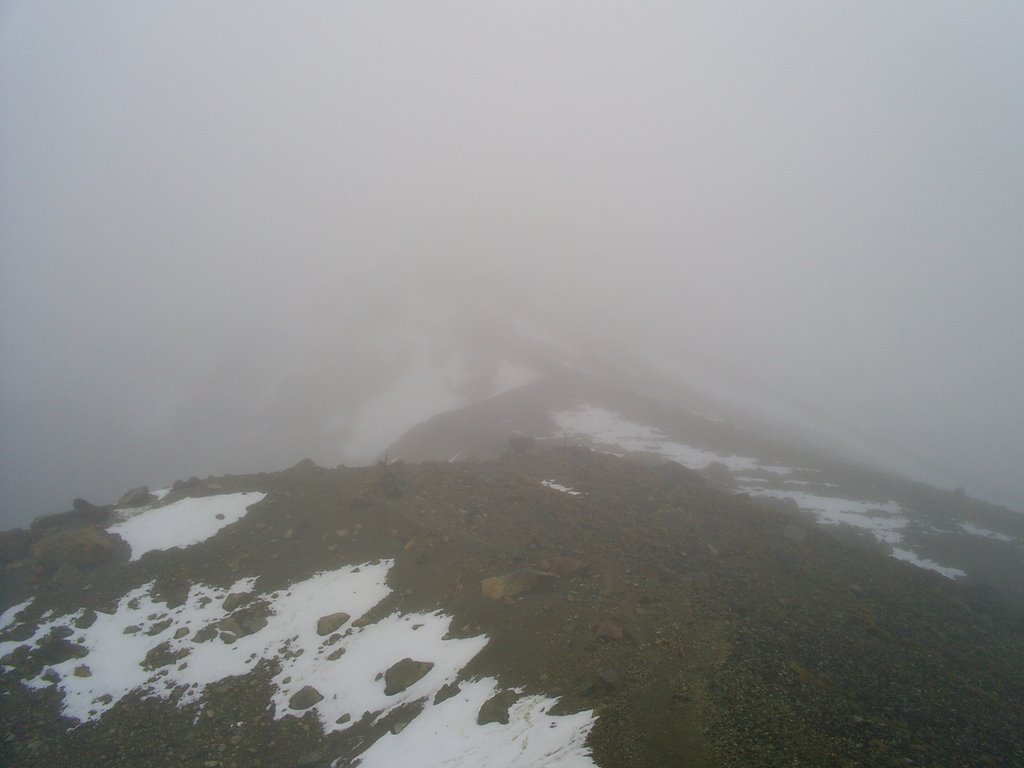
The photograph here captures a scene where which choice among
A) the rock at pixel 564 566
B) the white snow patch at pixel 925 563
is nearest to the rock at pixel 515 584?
the rock at pixel 564 566

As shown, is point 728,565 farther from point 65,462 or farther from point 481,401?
point 65,462

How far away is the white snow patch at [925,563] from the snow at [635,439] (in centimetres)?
1758

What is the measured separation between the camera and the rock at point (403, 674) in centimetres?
1574

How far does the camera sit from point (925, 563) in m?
35.8

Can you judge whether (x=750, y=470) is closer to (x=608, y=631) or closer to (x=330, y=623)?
(x=608, y=631)

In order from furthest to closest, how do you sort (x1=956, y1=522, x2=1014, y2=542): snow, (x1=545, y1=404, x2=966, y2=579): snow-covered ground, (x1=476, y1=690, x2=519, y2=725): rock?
1. (x1=956, y1=522, x2=1014, y2=542): snow
2. (x1=545, y1=404, x2=966, y2=579): snow-covered ground
3. (x1=476, y1=690, x2=519, y2=725): rock

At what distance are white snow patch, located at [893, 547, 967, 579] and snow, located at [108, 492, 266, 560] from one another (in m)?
39.9

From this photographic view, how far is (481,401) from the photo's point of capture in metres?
79.1

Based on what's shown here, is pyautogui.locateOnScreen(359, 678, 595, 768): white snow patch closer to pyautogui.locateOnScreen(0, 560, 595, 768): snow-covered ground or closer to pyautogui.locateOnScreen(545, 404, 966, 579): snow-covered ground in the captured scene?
pyautogui.locateOnScreen(0, 560, 595, 768): snow-covered ground

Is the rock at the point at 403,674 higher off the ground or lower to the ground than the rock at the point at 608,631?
lower

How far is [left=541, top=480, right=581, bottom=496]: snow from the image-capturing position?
2903 centimetres

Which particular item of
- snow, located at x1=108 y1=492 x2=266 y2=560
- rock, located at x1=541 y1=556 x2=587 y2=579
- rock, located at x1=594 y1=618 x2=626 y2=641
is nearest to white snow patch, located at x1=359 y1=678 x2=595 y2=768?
rock, located at x1=594 y1=618 x2=626 y2=641

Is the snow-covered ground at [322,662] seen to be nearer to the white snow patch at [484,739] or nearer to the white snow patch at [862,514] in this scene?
the white snow patch at [484,739]

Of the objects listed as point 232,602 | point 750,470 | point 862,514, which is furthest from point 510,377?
point 232,602
